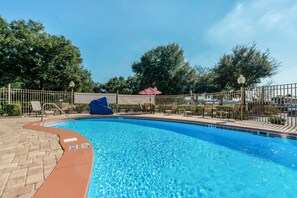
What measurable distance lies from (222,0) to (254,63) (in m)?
13.2

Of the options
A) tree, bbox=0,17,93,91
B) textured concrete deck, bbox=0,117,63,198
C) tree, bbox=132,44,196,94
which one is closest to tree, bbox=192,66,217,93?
tree, bbox=132,44,196,94

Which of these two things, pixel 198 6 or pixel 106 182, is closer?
pixel 106 182

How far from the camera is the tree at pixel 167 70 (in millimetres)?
27500

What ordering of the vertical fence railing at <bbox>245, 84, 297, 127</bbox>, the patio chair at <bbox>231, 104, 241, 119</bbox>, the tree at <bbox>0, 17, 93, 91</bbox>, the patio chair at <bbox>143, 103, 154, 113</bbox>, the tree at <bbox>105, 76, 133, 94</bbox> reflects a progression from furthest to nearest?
the tree at <bbox>105, 76, 133, 94</bbox>, the tree at <bbox>0, 17, 93, 91</bbox>, the patio chair at <bbox>143, 103, 154, 113</bbox>, the patio chair at <bbox>231, 104, 241, 119</bbox>, the vertical fence railing at <bbox>245, 84, 297, 127</bbox>

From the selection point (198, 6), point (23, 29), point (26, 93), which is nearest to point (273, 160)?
point (198, 6)

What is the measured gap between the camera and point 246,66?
67.6 ft

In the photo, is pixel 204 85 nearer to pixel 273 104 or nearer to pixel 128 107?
pixel 128 107

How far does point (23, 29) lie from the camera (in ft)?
57.1

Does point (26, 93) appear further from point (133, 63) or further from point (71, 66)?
point (133, 63)

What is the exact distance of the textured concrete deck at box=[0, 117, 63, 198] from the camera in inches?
82.0

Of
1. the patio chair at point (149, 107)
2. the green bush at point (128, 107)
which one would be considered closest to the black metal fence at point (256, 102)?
the patio chair at point (149, 107)

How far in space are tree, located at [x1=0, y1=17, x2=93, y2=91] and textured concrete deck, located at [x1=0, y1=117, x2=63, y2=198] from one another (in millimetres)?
14823

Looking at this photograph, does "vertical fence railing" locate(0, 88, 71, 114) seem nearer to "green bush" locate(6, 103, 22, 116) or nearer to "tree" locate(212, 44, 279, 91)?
"green bush" locate(6, 103, 22, 116)

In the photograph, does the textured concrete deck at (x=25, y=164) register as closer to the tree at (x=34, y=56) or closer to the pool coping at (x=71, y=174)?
the pool coping at (x=71, y=174)
